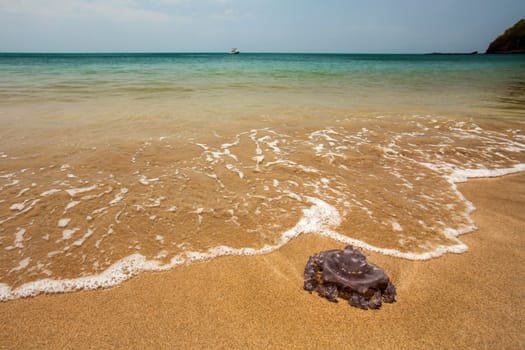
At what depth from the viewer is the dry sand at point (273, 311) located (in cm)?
188

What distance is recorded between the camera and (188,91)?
1245cm

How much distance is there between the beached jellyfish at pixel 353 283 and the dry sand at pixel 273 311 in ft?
0.24

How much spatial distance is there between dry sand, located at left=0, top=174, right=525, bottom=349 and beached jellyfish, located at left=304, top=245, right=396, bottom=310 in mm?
74

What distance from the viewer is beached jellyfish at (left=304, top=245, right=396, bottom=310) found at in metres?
2.13

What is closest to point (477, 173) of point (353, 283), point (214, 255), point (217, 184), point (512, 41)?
point (353, 283)

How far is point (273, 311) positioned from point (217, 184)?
2263 millimetres

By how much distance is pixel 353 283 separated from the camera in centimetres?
215

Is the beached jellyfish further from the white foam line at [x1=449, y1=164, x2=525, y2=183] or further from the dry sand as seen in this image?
the white foam line at [x1=449, y1=164, x2=525, y2=183]

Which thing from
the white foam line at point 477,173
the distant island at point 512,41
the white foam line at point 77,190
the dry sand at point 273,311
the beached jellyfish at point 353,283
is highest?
the distant island at point 512,41

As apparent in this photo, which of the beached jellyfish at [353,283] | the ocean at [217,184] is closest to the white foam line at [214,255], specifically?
the ocean at [217,184]

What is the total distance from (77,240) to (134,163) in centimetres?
202

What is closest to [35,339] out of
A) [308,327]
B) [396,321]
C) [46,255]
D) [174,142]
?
[46,255]

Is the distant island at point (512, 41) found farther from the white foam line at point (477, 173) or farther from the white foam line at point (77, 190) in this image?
the white foam line at point (77, 190)

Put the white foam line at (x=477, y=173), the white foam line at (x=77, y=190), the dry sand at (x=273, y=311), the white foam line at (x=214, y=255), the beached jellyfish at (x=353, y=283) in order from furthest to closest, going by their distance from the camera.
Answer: the white foam line at (x=477, y=173) → the white foam line at (x=77, y=190) → the white foam line at (x=214, y=255) → the beached jellyfish at (x=353, y=283) → the dry sand at (x=273, y=311)
